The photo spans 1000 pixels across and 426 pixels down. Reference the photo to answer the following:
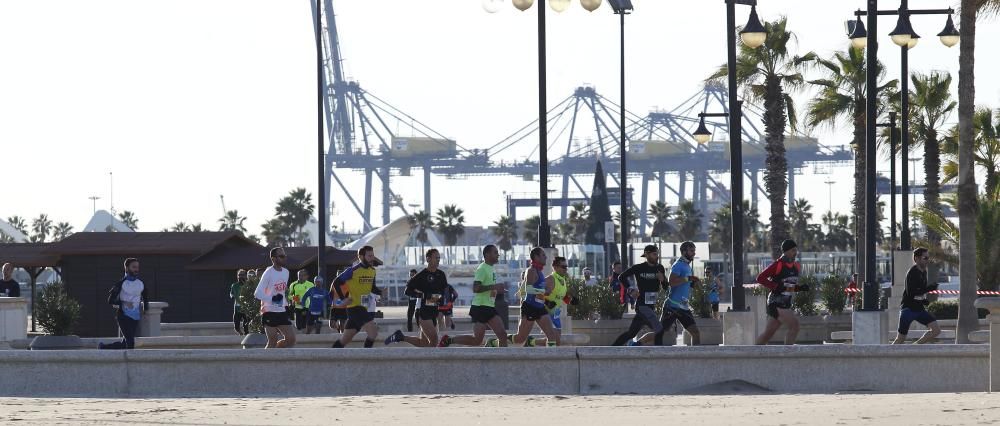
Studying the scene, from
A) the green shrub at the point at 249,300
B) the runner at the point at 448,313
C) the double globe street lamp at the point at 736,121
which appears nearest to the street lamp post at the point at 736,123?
the double globe street lamp at the point at 736,121

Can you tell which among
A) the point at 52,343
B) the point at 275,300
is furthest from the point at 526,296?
the point at 52,343

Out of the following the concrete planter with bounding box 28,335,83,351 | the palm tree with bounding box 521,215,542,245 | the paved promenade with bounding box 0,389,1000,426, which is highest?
the palm tree with bounding box 521,215,542,245

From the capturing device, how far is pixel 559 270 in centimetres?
1797

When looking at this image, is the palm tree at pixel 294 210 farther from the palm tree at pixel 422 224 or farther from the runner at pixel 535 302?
the runner at pixel 535 302

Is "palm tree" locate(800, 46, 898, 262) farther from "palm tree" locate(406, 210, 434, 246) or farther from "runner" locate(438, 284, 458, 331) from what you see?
"palm tree" locate(406, 210, 434, 246)

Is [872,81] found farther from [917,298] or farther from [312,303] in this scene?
[312,303]

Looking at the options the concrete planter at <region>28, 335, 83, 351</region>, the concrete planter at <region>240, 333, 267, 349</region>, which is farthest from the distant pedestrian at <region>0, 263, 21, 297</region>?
the concrete planter at <region>240, 333, 267, 349</region>

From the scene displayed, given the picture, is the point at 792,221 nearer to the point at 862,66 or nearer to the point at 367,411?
the point at 862,66

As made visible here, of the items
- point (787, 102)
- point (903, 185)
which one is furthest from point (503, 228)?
point (903, 185)

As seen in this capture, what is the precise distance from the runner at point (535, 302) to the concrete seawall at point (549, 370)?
8.85 feet

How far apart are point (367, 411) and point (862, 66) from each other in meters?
27.9

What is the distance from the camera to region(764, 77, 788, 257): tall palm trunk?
3753cm

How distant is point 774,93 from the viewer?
124 ft

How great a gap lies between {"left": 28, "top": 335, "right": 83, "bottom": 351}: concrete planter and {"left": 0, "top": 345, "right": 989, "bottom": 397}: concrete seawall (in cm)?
443
